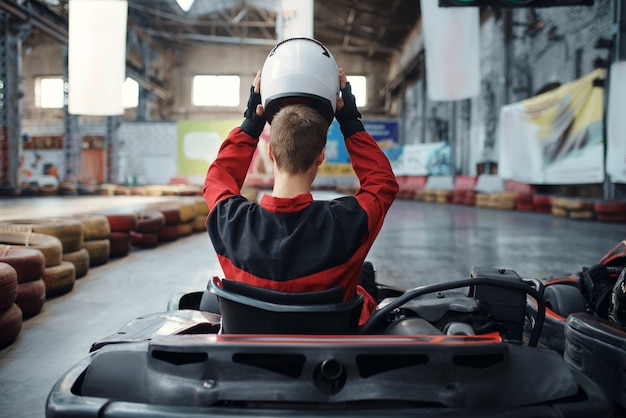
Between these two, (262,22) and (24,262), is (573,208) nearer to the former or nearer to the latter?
(24,262)

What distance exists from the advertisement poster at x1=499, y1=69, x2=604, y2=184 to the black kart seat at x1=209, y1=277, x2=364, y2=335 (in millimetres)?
9050

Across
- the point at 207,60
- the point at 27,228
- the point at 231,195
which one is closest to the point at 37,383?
the point at 231,195

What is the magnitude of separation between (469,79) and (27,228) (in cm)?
792

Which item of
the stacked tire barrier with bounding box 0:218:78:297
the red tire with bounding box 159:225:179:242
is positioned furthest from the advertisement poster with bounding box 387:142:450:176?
the stacked tire barrier with bounding box 0:218:78:297

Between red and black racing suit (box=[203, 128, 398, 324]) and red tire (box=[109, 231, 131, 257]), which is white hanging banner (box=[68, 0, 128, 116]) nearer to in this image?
red tire (box=[109, 231, 131, 257])

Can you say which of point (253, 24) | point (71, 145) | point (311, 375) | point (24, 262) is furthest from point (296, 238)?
point (253, 24)

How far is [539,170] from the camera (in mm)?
10844

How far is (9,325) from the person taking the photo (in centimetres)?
243

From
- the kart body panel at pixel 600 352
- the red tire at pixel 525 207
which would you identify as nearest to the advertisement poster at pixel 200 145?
the red tire at pixel 525 207

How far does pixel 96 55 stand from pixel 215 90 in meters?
19.3

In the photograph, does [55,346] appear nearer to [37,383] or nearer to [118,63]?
[37,383]

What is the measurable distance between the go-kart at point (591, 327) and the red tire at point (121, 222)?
4.20m

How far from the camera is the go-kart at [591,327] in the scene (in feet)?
5.62


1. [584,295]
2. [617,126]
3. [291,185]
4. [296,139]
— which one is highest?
[617,126]
